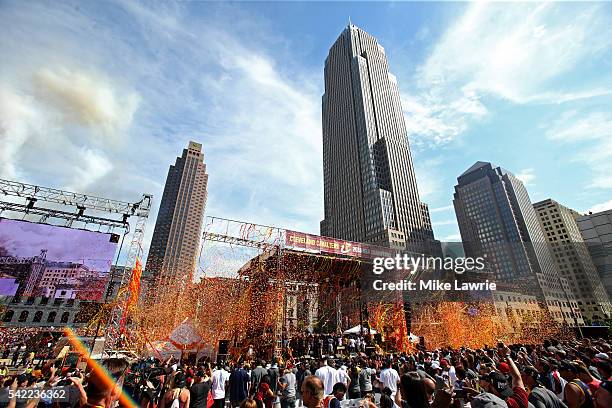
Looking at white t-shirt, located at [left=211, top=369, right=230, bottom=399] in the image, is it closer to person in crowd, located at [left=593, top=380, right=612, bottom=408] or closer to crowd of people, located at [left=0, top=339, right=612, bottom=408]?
crowd of people, located at [left=0, top=339, right=612, bottom=408]

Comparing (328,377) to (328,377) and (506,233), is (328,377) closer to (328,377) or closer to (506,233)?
(328,377)

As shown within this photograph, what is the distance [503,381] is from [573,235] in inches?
4642

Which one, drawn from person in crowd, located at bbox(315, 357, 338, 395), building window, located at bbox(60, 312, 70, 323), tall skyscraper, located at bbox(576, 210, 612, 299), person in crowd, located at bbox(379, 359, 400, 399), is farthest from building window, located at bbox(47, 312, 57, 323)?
tall skyscraper, located at bbox(576, 210, 612, 299)

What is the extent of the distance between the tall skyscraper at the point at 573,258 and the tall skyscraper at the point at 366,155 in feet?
138

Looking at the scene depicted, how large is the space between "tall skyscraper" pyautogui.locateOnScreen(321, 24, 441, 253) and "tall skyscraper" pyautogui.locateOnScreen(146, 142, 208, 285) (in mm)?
64572

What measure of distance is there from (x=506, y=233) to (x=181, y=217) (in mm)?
140141

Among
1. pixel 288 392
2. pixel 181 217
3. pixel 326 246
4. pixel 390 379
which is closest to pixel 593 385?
pixel 390 379

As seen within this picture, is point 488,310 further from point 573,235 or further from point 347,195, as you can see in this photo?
point 573,235

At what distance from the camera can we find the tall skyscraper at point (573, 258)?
7562 cm

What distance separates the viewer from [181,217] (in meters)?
125

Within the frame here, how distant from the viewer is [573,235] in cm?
8706

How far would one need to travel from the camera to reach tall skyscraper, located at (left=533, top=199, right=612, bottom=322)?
248ft

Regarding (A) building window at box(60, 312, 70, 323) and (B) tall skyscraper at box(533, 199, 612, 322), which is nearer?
(A) building window at box(60, 312, 70, 323)

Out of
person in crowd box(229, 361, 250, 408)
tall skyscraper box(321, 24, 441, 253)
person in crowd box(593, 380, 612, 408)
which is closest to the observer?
person in crowd box(593, 380, 612, 408)
